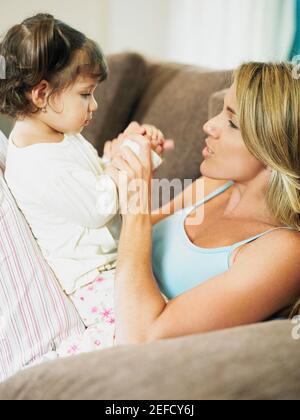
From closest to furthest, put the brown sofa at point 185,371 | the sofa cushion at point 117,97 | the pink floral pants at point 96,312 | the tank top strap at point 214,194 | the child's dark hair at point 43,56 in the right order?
1. the brown sofa at point 185,371
2. the child's dark hair at point 43,56
3. the pink floral pants at point 96,312
4. the tank top strap at point 214,194
5. the sofa cushion at point 117,97

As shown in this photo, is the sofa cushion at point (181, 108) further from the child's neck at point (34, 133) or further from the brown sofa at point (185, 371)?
the brown sofa at point (185, 371)

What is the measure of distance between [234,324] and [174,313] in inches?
3.5

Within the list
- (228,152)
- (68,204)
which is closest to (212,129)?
(228,152)

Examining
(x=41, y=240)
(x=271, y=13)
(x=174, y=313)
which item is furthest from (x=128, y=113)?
(x=271, y=13)

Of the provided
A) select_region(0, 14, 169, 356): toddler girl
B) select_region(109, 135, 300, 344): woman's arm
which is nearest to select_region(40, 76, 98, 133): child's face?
select_region(0, 14, 169, 356): toddler girl

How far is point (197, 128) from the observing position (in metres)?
1.41

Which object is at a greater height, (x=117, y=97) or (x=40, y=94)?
(x=40, y=94)

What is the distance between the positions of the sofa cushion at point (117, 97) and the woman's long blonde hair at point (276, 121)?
18.4 inches

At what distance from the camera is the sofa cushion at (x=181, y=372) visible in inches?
25.5

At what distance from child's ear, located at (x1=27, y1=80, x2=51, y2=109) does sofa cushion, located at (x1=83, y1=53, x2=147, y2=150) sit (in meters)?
0.40

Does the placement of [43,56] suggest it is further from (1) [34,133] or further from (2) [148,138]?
(2) [148,138]

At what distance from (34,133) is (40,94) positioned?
0.26 ft

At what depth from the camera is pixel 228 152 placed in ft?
3.13

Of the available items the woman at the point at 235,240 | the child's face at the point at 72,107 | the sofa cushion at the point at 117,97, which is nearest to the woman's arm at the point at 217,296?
the woman at the point at 235,240
